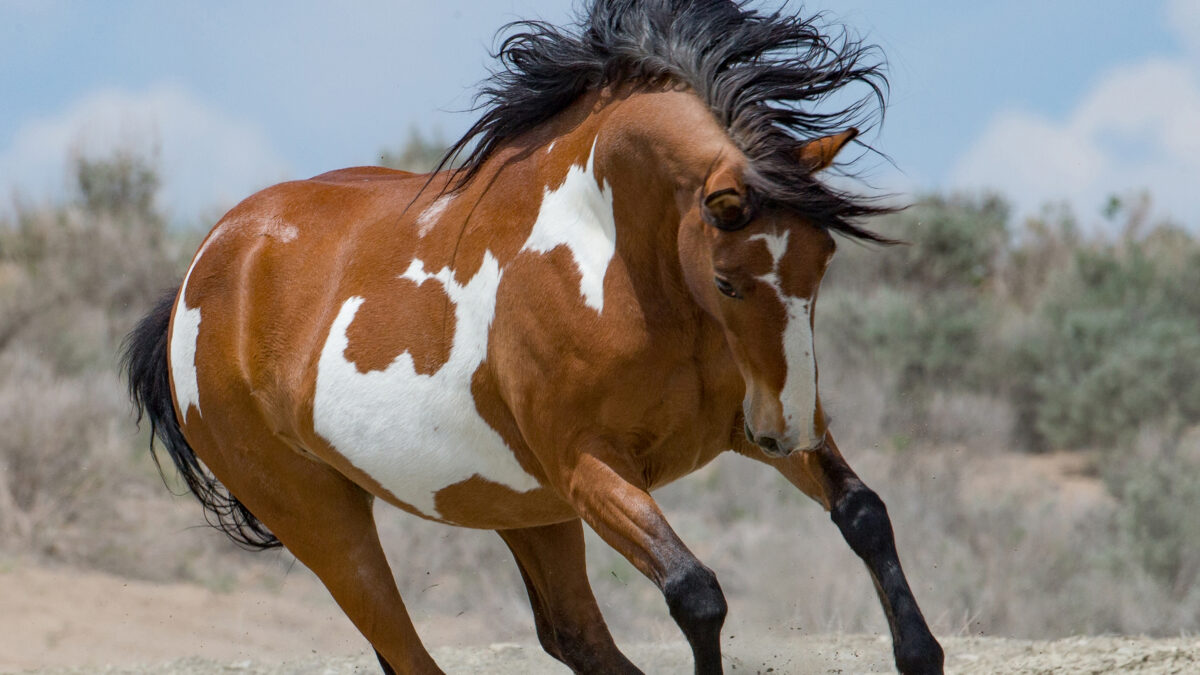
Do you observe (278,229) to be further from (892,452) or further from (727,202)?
(892,452)

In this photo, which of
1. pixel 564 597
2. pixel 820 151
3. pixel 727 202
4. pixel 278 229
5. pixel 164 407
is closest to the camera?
pixel 727 202

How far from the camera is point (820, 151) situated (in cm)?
312

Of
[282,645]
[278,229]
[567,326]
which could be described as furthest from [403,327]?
[282,645]

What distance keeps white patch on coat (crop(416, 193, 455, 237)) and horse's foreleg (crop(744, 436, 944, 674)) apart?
3.98ft

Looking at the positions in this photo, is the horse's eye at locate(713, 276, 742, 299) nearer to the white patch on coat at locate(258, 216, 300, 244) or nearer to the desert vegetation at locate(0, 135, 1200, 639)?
the white patch on coat at locate(258, 216, 300, 244)

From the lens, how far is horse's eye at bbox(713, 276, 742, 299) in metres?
2.89

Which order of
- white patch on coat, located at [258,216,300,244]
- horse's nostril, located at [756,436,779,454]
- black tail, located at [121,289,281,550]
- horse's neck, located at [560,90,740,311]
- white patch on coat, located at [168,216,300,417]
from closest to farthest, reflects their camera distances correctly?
horse's nostril, located at [756,436,779,454] → horse's neck, located at [560,90,740,311] → white patch on coat, located at [258,216,300,244] → white patch on coat, located at [168,216,300,417] → black tail, located at [121,289,281,550]

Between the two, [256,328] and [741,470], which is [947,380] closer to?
[741,470]

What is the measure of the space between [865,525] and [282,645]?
7474 millimetres

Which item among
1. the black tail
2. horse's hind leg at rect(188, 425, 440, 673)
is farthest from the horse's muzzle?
the black tail

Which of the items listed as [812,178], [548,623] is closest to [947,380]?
[548,623]

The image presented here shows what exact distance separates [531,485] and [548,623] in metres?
0.83

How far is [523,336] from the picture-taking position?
11.0ft

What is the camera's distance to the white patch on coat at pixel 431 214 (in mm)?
3814
